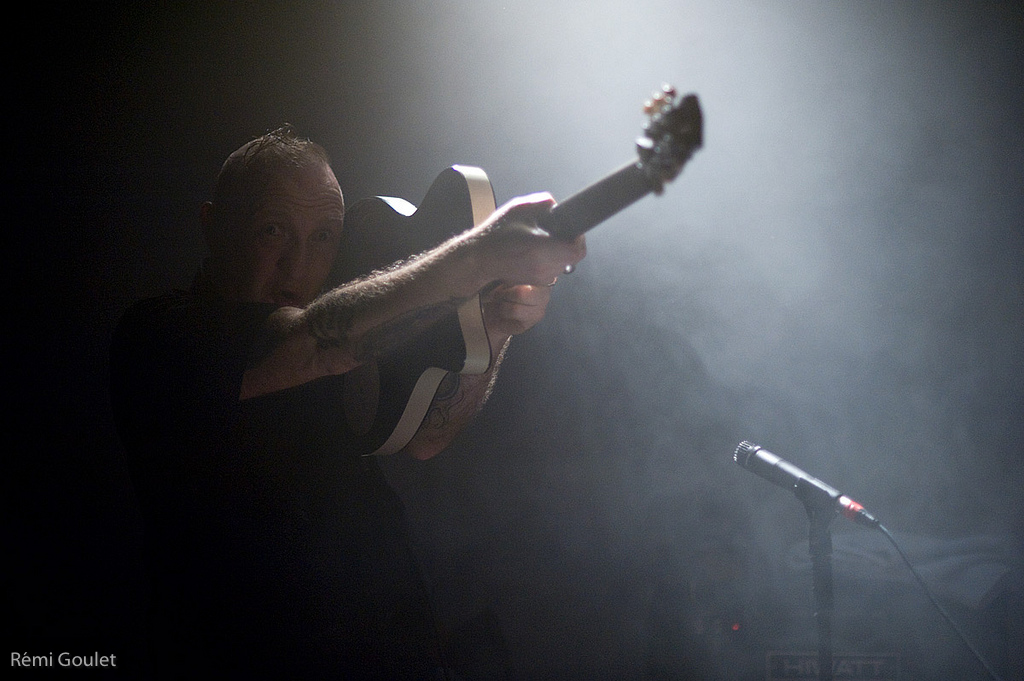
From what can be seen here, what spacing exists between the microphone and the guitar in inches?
36.7

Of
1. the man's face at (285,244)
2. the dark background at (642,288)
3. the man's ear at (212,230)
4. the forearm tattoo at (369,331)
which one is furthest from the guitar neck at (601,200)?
the dark background at (642,288)

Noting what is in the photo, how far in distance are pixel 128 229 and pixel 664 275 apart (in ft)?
5.58

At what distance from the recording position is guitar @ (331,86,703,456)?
0.78m

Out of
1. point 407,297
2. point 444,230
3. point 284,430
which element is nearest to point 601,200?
point 407,297

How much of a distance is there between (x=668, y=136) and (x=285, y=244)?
102 centimetres

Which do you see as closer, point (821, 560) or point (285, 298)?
point (285, 298)

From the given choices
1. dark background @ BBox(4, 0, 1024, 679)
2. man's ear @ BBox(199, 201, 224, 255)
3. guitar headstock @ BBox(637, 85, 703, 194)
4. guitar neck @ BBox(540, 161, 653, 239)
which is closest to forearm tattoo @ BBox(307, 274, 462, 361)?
guitar neck @ BBox(540, 161, 653, 239)

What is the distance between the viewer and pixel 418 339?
120 centimetres

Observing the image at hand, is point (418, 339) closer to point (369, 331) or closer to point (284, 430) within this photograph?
point (369, 331)

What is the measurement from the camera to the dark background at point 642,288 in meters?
1.71

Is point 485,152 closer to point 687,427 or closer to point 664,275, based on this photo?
point 664,275

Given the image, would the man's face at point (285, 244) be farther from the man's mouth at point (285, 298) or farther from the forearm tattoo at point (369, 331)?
the forearm tattoo at point (369, 331)

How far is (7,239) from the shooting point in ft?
5.37

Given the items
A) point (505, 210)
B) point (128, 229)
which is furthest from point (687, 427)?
point (128, 229)
